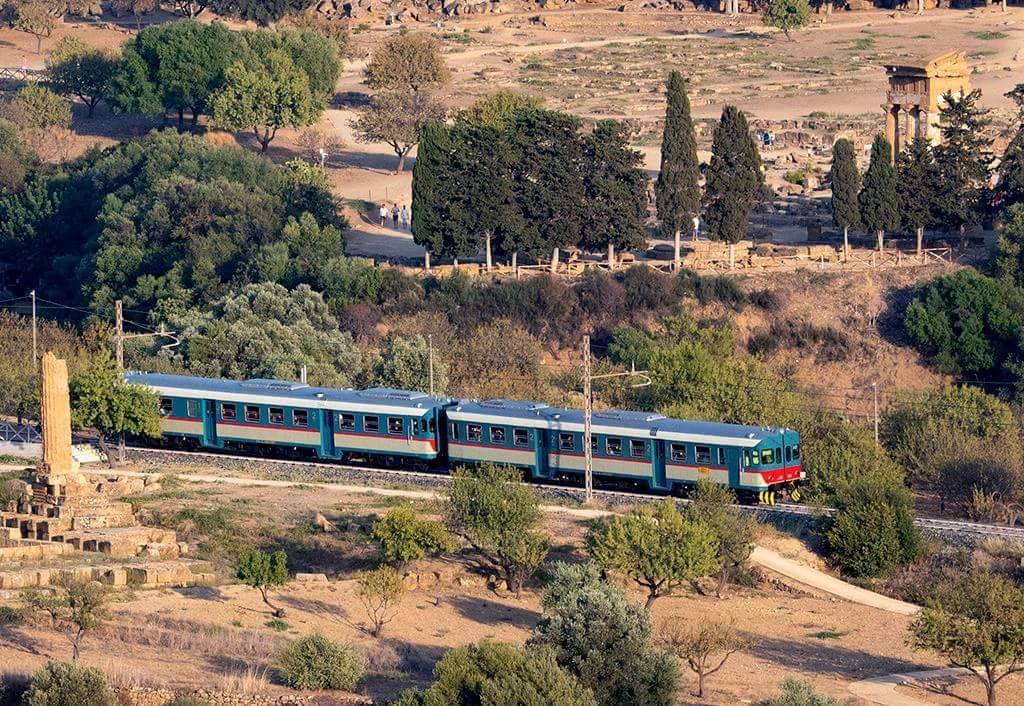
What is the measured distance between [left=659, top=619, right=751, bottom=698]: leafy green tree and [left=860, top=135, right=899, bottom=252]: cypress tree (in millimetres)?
40531

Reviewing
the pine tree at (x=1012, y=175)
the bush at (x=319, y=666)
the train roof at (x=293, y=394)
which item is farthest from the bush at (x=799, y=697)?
the pine tree at (x=1012, y=175)

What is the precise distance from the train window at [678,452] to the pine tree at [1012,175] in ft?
108

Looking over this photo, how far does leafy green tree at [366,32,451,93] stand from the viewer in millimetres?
111750

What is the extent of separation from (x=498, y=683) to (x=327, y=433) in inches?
913

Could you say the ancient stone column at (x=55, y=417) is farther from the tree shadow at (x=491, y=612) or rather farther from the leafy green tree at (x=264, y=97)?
the leafy green tree at (x=264, y=97)

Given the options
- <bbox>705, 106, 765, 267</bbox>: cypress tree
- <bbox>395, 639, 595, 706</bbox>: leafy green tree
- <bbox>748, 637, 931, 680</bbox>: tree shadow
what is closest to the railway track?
<bbox>748, 637, 931, 680</bbox>: tree shadow

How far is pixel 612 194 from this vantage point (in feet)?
284

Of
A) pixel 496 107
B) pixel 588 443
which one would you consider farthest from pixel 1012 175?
pixel 588 443

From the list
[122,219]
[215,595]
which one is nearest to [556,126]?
[122,219]

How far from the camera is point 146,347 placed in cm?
8044

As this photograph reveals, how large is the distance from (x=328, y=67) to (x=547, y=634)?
6904cm

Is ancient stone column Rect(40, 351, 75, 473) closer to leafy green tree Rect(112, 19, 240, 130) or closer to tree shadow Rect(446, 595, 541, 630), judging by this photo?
tree shadow Rect(446, 595, 541, 630)

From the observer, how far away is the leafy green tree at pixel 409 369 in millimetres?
76750

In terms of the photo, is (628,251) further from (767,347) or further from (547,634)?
(547,634)
